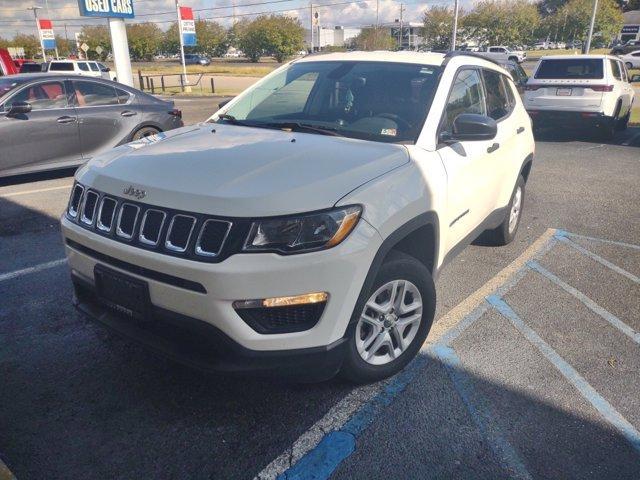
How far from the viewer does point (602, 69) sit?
11844mm

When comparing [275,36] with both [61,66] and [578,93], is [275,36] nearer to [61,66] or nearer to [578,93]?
[61,66]

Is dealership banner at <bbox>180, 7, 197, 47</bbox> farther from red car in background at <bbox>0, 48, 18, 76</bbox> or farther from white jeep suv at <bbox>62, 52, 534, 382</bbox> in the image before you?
white jeep suv at <bbox>62, 52, 534, 382</bbox>

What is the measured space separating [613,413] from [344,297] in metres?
1.65

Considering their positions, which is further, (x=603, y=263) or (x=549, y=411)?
(x=603, y=263)

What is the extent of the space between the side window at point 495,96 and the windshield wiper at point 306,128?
1681 mm

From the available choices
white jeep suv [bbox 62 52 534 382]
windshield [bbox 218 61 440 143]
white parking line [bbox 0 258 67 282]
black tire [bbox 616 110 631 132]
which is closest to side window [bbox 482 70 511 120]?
white jeep suv [bbox 62 52 534 382]

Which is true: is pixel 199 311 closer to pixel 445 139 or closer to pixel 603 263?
pixel 445 139

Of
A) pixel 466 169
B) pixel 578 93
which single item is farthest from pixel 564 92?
pixel 466 169

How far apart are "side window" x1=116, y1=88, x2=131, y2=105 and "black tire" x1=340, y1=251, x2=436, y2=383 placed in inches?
277

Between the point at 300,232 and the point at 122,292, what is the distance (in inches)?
37.4

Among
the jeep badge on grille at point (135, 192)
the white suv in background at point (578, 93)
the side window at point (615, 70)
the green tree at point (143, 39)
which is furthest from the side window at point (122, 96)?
the green tree at point (143, 39)

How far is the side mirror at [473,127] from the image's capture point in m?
3.29

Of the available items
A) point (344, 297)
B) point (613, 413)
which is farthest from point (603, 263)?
point (344, 297)

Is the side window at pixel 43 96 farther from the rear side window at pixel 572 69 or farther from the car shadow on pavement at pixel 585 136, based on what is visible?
the car shadow on pavement at pixel 585 136
